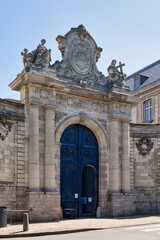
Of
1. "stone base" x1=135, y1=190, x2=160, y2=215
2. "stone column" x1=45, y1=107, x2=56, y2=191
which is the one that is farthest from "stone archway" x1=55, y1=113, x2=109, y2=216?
"stone base" x1=135, y1=190, x2=160, y2=215

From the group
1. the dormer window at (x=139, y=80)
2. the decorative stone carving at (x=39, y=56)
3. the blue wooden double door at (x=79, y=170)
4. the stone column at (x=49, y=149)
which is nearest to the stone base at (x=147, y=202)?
the blue wooden double door at (x=79, y=170)

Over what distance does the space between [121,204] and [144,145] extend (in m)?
4.15

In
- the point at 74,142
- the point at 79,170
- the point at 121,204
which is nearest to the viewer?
the point at 79,170

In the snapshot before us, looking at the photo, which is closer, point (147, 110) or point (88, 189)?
point (88, 189)

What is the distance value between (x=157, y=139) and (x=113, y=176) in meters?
4.21

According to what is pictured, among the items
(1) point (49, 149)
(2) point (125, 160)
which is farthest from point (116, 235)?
(2) point (125, 160)

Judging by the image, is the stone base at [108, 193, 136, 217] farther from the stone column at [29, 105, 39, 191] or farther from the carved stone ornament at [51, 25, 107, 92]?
the carved stone ornament at [51, 25, 107, 92]

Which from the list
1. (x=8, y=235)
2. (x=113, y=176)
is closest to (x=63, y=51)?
(x=113, y=176)

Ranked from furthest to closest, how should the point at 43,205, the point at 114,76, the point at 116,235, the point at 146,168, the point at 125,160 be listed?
the point at 146,168 < the point at 114,76 < the point at 125,160 < the point at 43,205 < the point at 116,235

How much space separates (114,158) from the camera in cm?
1869

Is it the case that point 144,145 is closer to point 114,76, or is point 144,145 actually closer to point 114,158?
point 114,158

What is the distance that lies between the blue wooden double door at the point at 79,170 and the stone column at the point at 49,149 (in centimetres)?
111

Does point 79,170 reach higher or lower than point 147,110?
lower

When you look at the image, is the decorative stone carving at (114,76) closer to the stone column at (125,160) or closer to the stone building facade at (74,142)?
the stone building facade at (74,142)
